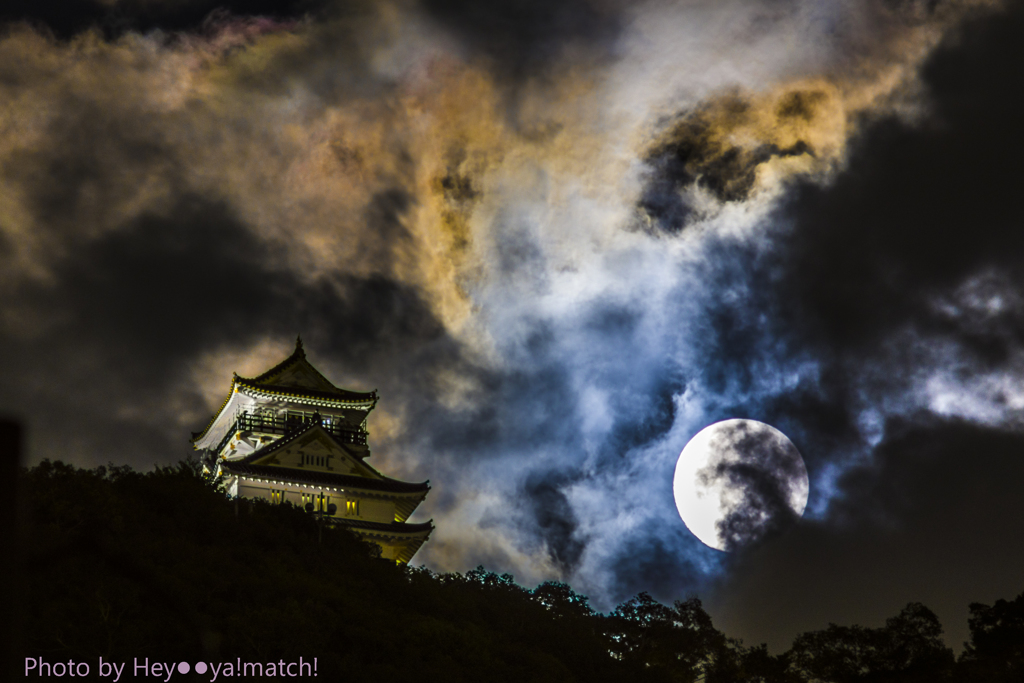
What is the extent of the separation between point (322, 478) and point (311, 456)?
168 cm

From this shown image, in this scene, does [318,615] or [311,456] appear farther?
[311,456]

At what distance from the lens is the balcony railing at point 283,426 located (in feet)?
176

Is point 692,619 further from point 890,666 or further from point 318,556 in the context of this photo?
point 318,556

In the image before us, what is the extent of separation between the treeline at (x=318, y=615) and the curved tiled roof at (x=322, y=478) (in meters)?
6.44

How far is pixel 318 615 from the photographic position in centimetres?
2942

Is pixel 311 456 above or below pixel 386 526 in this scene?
above

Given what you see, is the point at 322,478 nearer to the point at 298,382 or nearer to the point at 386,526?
the point at 386,526

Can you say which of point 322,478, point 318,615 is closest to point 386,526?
point 322,478

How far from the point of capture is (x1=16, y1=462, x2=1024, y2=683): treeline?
25.7 m

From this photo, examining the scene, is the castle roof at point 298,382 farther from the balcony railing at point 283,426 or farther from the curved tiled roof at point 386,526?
the curved tiled roof at point 386,526

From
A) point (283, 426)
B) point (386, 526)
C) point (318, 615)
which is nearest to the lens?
point (318, 615)

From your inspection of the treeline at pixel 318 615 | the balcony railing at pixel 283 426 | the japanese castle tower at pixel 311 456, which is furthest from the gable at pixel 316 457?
the treeline at pixel 318 615

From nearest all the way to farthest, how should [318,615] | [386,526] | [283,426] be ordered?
1. [318,615]
2. [386,526]
3. [283,426]

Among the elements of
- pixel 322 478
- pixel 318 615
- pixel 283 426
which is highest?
pixel 283 426
